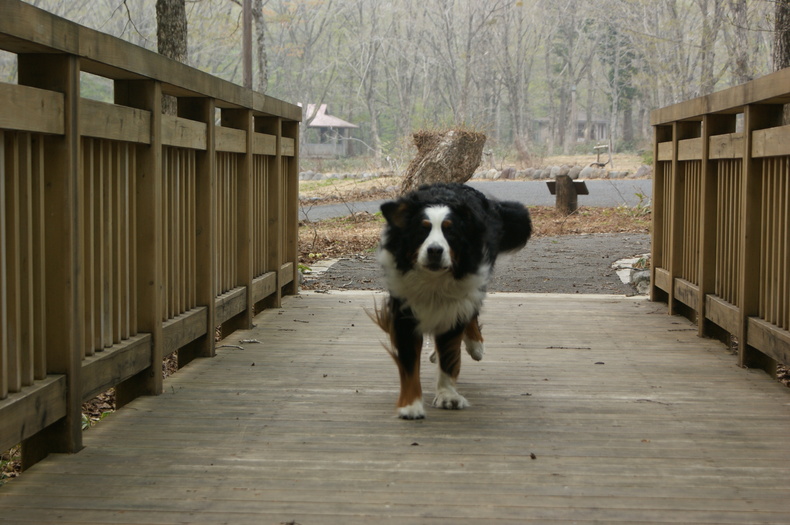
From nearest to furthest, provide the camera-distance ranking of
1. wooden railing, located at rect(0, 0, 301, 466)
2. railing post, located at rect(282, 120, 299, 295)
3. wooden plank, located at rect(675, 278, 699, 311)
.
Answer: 1. wooden railing, located at rect(0, 0, 301, 466)
2. wooden plank, located at rect(675, 278, 699, 311)
3. railing post, located at rect(282, 120, 299, 295)

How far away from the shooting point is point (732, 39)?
37.0 metres

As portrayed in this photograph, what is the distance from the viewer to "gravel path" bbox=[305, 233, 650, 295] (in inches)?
416

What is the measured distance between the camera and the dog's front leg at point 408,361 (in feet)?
15.4

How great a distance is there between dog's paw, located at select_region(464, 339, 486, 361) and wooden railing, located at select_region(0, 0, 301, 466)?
5.63ft

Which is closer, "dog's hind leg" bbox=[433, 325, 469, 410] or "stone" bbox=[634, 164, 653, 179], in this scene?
"dog's hind leg" bbox=[433, 325, 469, 410]

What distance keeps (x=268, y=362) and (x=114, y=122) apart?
2.14 meters

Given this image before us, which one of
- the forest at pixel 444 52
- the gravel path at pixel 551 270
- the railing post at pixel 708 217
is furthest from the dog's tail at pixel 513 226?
the forest at pixel 444 52

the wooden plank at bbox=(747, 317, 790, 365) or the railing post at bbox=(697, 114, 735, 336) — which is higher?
the railing post at bbox=(697, 114, 735, 336)

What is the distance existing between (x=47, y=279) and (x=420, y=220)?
69.8 inches

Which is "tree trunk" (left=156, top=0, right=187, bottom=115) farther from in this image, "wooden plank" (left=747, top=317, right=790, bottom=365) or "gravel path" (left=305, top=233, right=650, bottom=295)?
"wooden plank" (left=747, top=317, right=790, bottom=365)

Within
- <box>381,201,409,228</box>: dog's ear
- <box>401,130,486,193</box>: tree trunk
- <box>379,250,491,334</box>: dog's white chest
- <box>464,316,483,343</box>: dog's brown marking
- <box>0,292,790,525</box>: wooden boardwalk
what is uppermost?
<box>401,130,486,193</box>: tree trunk

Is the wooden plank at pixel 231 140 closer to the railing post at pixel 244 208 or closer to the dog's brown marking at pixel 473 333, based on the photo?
the railing post at pixel 244 208

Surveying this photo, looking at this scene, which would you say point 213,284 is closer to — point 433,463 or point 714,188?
point 433,463

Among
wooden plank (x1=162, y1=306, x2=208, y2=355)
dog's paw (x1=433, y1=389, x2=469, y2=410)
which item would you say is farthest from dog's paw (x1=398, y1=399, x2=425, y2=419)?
wooden plank (x1=162, y1=306, x2=208, y2=355)
